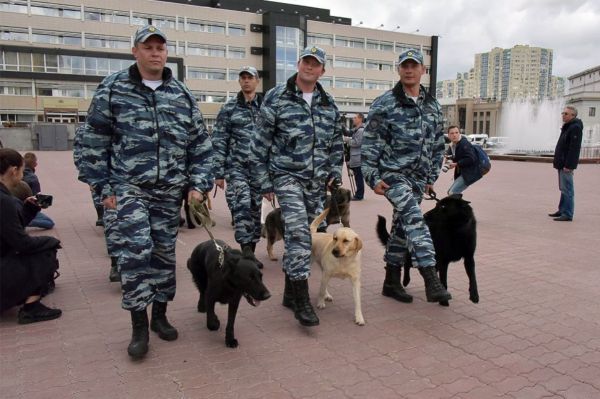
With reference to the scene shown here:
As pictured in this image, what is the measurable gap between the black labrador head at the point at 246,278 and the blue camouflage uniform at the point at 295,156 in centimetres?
74

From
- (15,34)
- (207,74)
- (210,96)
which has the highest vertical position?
(15,34)

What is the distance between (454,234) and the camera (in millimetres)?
4297

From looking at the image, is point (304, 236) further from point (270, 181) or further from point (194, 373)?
point (194, 373)

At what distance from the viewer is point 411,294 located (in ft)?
16.0

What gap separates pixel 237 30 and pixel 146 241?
66.8 metres

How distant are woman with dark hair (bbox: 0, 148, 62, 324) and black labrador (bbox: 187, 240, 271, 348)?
1477mm

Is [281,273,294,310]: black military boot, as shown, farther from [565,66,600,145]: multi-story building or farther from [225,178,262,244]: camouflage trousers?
[565,66,600,145]: multi-story building

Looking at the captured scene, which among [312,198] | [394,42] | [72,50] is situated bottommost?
[312,198]

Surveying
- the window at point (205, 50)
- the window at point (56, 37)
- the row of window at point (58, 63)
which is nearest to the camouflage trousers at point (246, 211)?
the row of window at point (58, 63)

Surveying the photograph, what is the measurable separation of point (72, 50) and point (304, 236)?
59.5 metres

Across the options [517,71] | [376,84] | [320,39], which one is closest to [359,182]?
[320,39]

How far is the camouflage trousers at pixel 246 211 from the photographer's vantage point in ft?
18.3

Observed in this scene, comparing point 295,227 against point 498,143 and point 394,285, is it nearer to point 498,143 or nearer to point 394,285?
point 394,285

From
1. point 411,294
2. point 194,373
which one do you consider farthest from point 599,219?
point 194,373
